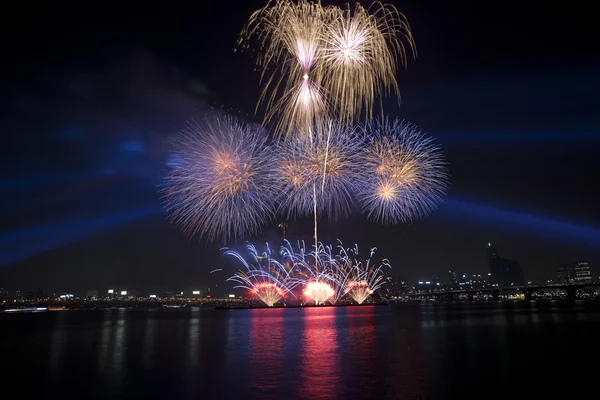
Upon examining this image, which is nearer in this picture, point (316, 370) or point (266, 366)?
point (316, 370)

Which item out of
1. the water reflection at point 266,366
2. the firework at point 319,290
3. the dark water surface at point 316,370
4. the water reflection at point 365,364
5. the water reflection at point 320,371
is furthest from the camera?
the firework at point 319,290

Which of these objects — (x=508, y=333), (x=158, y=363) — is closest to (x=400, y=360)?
(x=158, y=363)

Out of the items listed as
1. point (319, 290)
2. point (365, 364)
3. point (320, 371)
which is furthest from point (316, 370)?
point (319, 290)

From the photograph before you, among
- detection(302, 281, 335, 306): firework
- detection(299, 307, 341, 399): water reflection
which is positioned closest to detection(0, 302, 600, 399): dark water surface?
detection(299, 307, 341, 399): water reflection

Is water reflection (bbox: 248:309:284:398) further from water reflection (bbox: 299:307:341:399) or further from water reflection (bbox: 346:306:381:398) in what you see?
water reflection (bbox: 346:306:381:398)

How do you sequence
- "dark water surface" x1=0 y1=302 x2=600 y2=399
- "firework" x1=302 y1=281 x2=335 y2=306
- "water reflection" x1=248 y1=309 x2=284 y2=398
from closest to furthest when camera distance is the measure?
"dark water surface" x1=0 y1=302 x2=600 y2=399 < "water reflection" x1=248 y1=309 x2=284 y2=398 < "firework" x1=302 y1=281 x2=335 y2=306

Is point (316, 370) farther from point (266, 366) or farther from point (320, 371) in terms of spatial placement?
point (266, 366)

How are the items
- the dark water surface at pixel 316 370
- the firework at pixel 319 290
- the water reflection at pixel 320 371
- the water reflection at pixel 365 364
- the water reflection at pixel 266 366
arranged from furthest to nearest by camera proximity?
the firework at pixel 319 290 < the water reflection at pixel 365 364 < the water reflection at pixel 266 366 < the dark water surface at pixel 316 370 < the water reflection at pixel 320 371

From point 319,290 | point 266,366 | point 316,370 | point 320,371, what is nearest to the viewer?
point 320,371

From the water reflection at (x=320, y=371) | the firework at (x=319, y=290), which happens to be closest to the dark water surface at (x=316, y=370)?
the water reflection at (x=320, y=371)

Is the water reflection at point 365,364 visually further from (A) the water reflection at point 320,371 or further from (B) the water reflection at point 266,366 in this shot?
(B) the water reflection at point 266,366

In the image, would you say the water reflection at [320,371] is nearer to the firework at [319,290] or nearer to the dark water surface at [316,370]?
the dark water surface at [316,370]

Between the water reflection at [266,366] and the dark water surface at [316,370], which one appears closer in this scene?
the dark water surface at [316,370]

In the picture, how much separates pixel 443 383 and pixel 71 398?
461 inches
